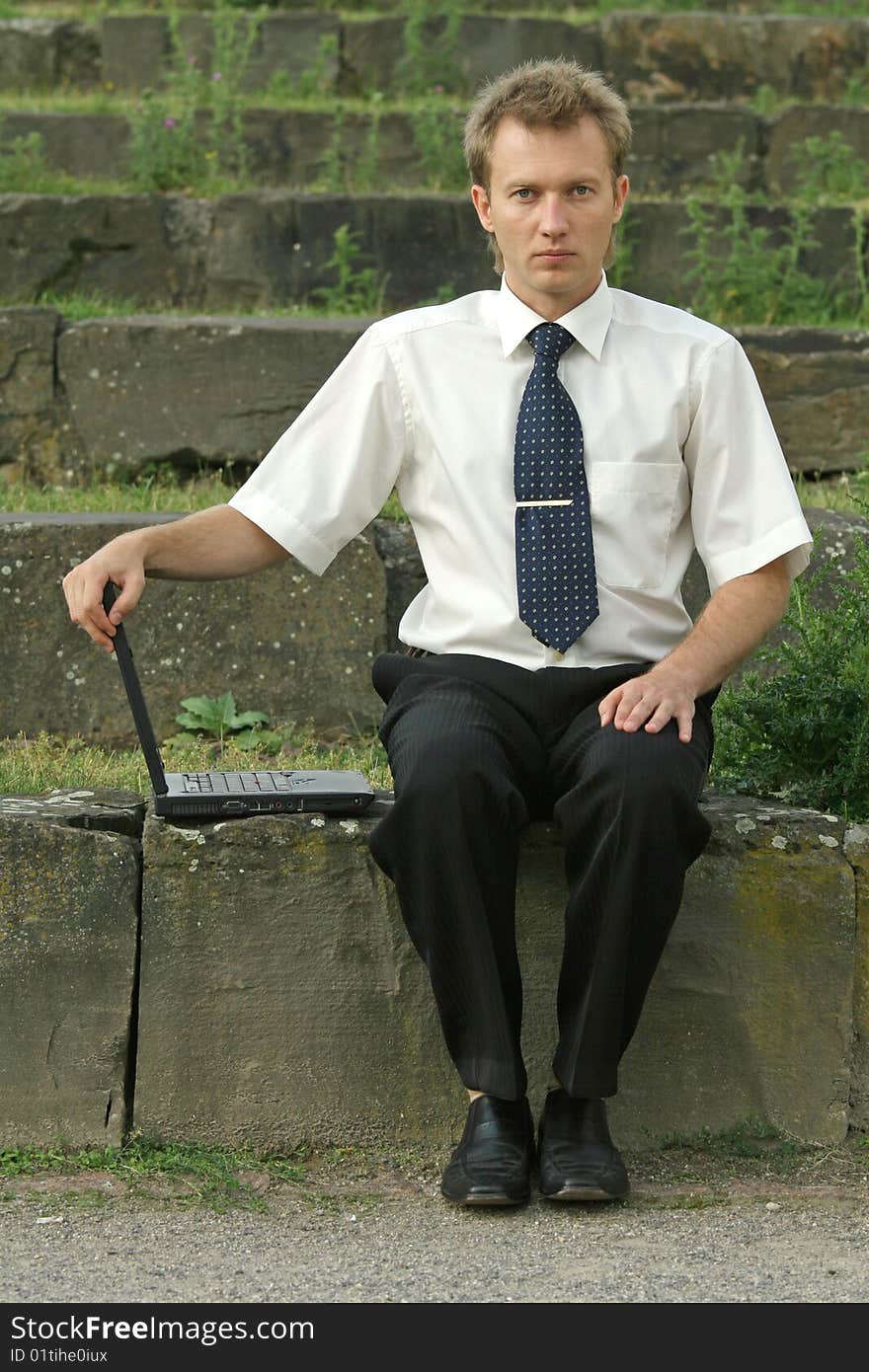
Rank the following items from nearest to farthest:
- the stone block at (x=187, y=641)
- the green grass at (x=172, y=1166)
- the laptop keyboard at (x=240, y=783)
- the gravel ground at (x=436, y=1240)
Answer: the gravel ground at (x=436, y=1240)
the green grass at (x=172, y=1166)
the laptop keyboard at (x=240, y=783)
the stone block at (x=187, y=641)

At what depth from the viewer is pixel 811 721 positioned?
3.15m

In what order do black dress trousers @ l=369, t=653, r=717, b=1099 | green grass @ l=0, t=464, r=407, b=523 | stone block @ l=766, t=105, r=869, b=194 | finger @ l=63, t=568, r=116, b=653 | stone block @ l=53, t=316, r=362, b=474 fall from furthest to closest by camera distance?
stone block @ l=766, t=105, r=869, b=194 → stone block @ l=53, t=316, r=362, b=474 → green grass @ l=0, t=464, r=407, b=523 → finger @ l=63, t=568, r=116, b=653 → black dress trousers @ l=369, t=653, r=717, b=1099

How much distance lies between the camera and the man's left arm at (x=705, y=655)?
2.67 m

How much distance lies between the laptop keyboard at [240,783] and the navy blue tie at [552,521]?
539 mm

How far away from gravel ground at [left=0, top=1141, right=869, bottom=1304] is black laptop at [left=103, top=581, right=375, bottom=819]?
0.61 meters

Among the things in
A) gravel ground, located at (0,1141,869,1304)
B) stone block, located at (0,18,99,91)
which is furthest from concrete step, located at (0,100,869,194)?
gravel ground, located at (0,1141,869,1304)

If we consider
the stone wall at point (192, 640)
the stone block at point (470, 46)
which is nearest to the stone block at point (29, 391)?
the stone wall at point (192, 640)

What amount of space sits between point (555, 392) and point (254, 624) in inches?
54.0

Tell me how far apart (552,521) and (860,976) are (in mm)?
983

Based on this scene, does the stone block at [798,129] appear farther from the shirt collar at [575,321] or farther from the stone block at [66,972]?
the stone block at [66,972]

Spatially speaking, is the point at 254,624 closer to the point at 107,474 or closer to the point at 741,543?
the point at 107,474

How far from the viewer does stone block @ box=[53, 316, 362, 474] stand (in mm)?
4805

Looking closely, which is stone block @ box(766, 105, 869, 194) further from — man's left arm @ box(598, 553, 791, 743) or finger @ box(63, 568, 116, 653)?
finger @ box(63, 568, 116, 653)

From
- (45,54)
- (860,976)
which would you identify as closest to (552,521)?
(860,976)
